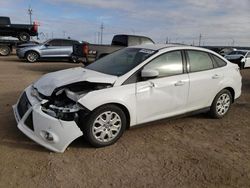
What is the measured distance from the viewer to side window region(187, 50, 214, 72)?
5.34m

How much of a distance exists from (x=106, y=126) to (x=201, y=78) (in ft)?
7.06

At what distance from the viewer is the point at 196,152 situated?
428cm

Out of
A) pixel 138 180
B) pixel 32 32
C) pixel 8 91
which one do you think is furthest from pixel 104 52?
pixel 32 32

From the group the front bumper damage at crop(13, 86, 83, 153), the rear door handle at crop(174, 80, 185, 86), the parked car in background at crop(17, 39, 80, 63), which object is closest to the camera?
the front bumper damage at crop(13, 86, 83, 153)

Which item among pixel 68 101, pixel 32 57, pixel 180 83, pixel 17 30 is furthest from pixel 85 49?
pixel 17 30

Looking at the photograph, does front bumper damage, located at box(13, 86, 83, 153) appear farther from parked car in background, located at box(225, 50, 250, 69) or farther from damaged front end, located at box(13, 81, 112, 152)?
parked car in background, located at box(225, 50, 250, 69)

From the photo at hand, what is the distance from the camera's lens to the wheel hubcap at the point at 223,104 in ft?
19.2

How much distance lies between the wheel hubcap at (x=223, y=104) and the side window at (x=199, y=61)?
0.70m

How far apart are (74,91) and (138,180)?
1.64 m

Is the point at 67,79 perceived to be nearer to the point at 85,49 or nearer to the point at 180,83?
the point at 180,83

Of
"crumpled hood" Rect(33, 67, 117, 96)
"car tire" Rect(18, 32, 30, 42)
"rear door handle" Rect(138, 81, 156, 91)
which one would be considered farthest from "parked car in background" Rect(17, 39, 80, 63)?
"rear door handle" Rect(138, 81, 156, 91)

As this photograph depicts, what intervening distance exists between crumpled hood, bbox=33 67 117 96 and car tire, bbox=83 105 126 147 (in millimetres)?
462

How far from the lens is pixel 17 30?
23.3 m

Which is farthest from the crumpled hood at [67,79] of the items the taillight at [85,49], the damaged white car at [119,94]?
the taillight at [85,49]
